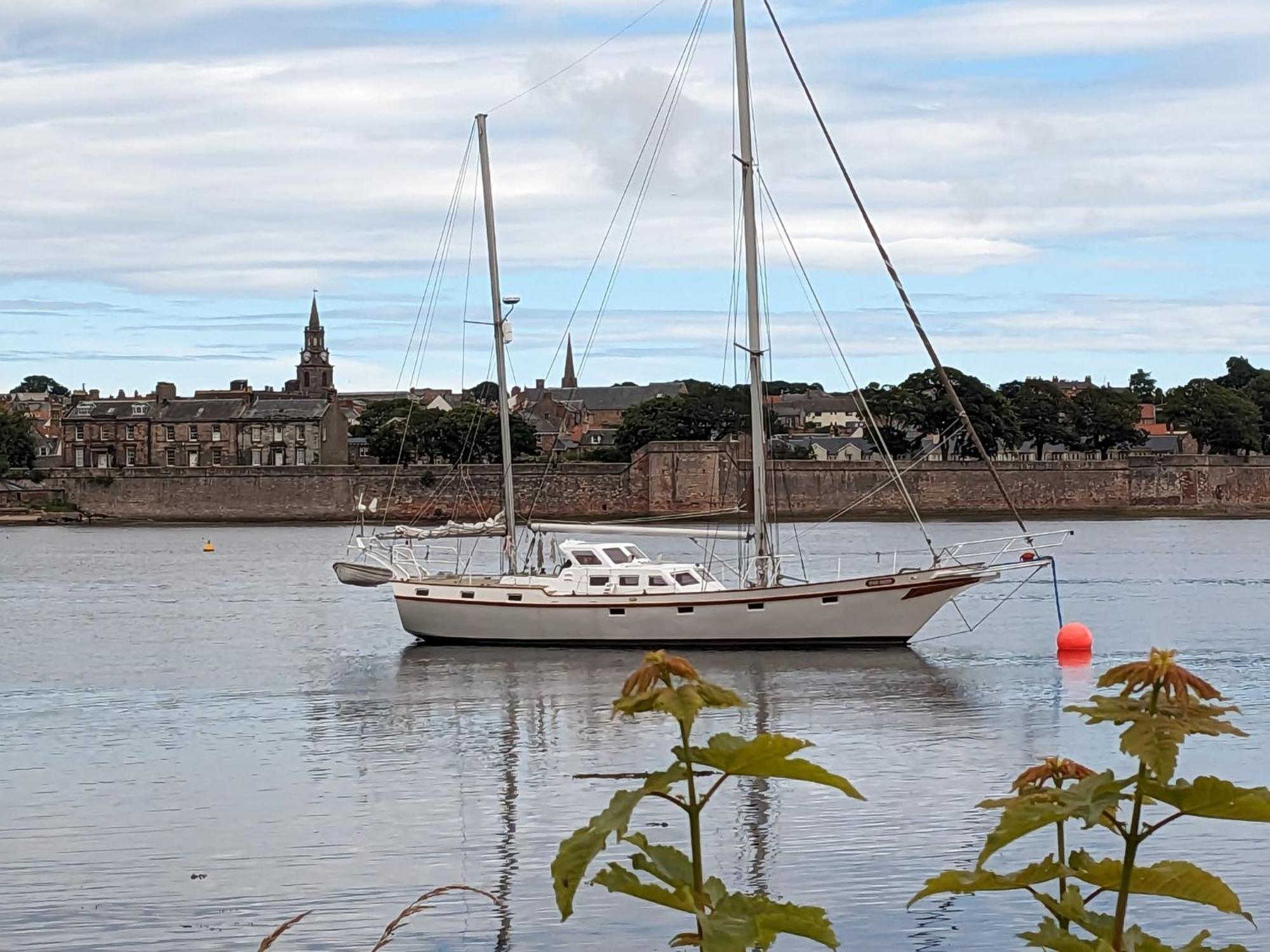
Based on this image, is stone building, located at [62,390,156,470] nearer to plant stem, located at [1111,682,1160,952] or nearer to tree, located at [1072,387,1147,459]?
tree, located at [1072,387,1147,459]

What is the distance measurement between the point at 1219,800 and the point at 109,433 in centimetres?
11175

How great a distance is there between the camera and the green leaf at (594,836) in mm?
2814

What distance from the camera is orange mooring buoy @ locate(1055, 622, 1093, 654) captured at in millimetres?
28312

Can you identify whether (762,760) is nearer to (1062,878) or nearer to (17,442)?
(1062,878)

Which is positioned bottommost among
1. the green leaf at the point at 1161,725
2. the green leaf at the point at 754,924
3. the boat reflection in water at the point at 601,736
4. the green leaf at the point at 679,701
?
the boat reflection in water at the point at 601,736

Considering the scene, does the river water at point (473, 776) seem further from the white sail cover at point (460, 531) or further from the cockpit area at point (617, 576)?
the white sail cover at point (460, 531)

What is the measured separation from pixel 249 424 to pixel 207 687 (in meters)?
82.0

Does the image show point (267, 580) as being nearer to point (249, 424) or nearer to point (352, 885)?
point (352, 885)

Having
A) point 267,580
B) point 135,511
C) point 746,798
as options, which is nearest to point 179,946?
point 746,798

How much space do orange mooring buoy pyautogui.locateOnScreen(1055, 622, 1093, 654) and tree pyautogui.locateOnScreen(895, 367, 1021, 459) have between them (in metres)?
62.3

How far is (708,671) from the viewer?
24.5 m

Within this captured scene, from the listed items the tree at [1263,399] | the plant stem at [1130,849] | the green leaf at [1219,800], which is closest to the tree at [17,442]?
the tree at [1263,399]

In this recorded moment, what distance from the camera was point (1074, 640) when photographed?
93.0 feet

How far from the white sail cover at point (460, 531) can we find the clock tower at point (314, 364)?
113 m
